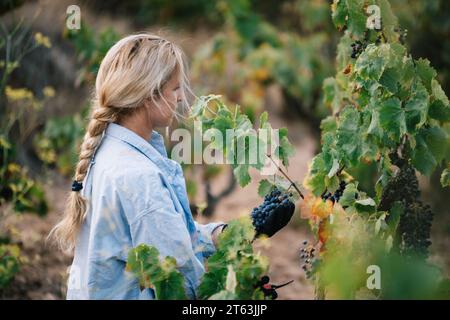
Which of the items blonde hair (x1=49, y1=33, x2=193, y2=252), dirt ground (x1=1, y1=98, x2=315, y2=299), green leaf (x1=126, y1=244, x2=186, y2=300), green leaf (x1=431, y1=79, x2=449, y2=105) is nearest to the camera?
green leaf (x1=126, y1=244, x2=186, y2=300)

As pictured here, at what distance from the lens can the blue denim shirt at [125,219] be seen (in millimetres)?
2162

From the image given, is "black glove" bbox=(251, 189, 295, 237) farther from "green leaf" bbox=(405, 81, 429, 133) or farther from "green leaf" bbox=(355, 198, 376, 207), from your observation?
"green leaf" bbox=(405, 81, 429, 133)

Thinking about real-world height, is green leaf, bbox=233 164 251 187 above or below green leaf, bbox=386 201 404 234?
above

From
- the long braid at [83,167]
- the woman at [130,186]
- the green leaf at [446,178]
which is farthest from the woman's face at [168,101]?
the green leaf at [446,178]

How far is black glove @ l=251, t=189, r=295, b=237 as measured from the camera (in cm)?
243

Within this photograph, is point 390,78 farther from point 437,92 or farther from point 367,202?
point 367,202

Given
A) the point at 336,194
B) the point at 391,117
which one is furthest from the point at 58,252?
the point at 391,117

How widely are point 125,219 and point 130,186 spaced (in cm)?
11

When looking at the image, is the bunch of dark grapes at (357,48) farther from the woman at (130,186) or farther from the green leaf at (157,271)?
the green leaf at (157,271)

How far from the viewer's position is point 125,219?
2238 millimetres

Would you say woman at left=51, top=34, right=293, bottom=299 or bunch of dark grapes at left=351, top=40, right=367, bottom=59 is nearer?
woman at left=51, top=34, right=293, bottom=299

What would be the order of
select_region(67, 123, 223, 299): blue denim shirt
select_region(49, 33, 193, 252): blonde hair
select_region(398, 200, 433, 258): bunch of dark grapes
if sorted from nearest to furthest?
select_region(67, 123, 223, 299): blue denim shirt < select_region(49, 33, 193, 252): blonde hair < select_region(398, 200, 433, 258): bunch of dark grapes

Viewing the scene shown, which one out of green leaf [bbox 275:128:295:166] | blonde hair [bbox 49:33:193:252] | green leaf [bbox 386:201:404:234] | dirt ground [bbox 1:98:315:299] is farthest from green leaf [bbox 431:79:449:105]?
dirt ground [bbox 1:98:315:299]

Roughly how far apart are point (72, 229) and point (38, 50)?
3.79m
